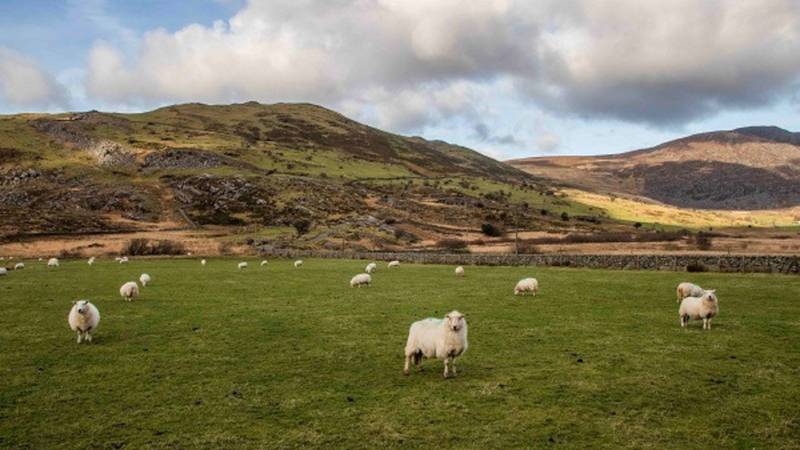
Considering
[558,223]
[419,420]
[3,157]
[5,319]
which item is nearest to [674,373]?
[419,420]

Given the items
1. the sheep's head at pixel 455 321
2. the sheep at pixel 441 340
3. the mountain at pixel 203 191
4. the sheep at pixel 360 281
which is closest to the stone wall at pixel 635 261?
the sheep at pixel 360 281

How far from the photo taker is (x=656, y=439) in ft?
37.1

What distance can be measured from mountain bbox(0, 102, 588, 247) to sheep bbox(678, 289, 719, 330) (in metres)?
73.8

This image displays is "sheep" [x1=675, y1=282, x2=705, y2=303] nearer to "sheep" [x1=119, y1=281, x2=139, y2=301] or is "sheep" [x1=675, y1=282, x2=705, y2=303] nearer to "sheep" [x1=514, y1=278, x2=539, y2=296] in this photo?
"sheep" [x1=514, y1=278, x2=539, y2=296]

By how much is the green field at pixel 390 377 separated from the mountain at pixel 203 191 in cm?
6930

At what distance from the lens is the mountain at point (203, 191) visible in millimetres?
113125

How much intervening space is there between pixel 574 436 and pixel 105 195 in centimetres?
13465

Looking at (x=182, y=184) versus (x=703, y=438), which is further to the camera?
(x=182, y=184)

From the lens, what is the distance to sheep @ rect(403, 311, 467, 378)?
1534 cm

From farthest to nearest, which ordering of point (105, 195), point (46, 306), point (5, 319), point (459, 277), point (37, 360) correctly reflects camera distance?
point (105, 195) < point (459, 277) < point (46, 306) < point (5, 319) < point (37, 360)

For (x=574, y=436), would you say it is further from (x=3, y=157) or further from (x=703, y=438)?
(x=3, y=157)

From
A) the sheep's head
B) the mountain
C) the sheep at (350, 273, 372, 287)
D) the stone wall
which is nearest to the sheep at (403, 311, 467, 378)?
the sheep's head

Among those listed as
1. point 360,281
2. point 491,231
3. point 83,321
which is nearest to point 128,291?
point 83,321

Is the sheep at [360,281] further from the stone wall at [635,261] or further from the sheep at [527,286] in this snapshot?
the stone wall at [635,261]
